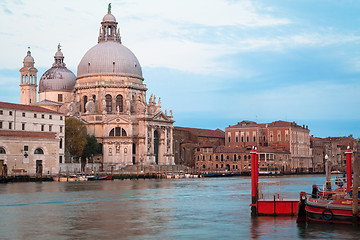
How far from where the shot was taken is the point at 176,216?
25172 mm

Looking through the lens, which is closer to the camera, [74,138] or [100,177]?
[100,177]

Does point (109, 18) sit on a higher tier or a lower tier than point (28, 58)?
higher

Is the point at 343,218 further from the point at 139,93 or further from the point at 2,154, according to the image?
the point at 139,93

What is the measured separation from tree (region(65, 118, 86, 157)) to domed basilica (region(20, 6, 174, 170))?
7.15m

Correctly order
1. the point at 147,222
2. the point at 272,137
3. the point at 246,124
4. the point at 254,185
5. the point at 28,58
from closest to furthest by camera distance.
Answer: the point at 147,222 < the point at 254,185 < the point at 28,58 < the point at 272,137 < the point at 246,124

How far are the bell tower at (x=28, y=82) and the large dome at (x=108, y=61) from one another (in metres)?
→ 10.3

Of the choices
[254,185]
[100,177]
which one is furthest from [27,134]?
[254,185]

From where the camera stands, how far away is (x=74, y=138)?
249ft

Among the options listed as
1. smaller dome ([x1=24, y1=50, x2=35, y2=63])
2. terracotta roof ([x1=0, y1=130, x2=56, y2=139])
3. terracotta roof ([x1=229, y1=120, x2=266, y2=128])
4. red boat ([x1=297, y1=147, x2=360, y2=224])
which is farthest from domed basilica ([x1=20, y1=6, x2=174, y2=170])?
red boat ([x1=297, y1=147, x2=360, y2=224])

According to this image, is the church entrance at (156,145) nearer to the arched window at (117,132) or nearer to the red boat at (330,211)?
the arched window at (117,132)

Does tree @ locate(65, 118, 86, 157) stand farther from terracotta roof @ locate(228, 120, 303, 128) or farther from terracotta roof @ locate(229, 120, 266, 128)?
terracotta roof @ locate(228, 120, 303, 128)

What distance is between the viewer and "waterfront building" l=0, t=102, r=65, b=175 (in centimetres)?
5875

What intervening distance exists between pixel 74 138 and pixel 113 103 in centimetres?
1468

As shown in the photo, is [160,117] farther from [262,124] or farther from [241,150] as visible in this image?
[262,124]
